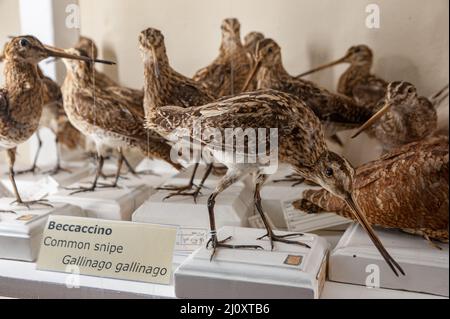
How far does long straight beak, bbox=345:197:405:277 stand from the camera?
44.7 inches

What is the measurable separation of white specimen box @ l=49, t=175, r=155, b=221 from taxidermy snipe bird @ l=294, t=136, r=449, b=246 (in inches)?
19.0

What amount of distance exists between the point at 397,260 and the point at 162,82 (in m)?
0.63

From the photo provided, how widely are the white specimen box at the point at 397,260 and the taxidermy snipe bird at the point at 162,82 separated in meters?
0.44

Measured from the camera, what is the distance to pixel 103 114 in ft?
4.98

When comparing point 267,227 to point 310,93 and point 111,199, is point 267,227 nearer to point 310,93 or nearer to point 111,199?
point 310,93

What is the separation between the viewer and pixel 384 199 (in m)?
1.21

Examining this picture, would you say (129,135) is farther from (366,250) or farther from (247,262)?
(366,250)

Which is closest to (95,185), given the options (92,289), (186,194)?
(186,194)

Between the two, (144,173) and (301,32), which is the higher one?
(301,32)

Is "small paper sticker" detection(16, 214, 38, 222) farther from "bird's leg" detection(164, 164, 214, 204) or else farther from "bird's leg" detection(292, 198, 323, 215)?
"bird's leg" detection(292, 198, 323, 215)

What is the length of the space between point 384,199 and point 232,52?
1.64 feet

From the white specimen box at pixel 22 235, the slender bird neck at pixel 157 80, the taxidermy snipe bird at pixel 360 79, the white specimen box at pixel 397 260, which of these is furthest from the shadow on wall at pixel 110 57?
the white specimen box at pixel 397 260
